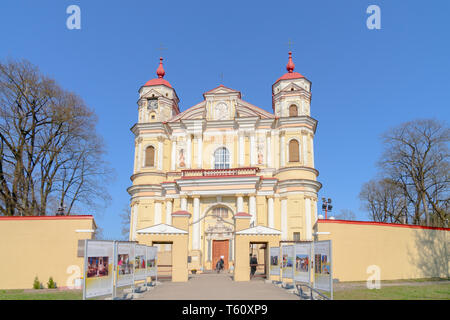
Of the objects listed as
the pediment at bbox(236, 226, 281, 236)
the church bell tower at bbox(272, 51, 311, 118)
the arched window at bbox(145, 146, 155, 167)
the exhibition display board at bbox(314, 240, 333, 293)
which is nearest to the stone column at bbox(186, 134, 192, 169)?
the arched window at bbox(145, 146, 155, 167)

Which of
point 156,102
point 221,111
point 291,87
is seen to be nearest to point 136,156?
point 156,102

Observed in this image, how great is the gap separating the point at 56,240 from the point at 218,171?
56.6 feet

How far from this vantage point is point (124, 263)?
13.6 metres

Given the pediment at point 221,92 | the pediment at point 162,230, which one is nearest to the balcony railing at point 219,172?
the pediment at point 221,92

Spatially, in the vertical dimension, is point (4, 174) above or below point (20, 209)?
above

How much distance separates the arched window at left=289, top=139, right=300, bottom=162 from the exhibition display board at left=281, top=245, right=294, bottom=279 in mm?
19800

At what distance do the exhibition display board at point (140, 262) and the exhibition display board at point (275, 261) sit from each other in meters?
6.91

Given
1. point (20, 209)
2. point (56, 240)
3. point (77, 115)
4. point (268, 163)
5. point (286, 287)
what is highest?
point (77, 115)

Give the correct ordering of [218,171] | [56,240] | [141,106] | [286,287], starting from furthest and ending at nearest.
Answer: [141,106] → [218,171] → [56,240] → [286,287]

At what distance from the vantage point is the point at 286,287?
17.6 m

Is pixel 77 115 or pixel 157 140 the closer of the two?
pixel 77 115

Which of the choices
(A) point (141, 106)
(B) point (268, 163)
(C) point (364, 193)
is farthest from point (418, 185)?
(A) point (141, 106)

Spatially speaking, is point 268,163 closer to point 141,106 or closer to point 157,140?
point 157,140

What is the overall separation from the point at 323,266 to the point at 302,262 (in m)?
2.59
